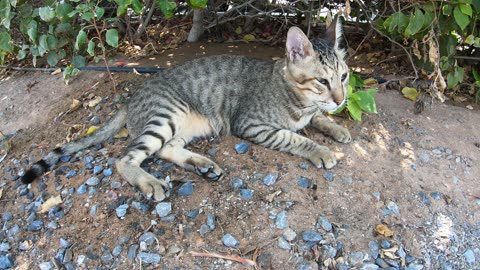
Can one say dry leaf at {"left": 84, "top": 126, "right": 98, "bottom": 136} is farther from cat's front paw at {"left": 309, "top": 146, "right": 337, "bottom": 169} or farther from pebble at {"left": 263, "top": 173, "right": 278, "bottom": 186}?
cat's front paw at {"left": 309, "top": 146, "right": 337, "bottom": 169}

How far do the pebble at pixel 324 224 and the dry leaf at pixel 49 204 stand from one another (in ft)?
5.61

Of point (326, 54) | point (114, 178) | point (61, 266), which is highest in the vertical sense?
point (326, 54)

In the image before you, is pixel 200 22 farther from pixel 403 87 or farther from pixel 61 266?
pixel 61 266

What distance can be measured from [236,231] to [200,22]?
2664 mm

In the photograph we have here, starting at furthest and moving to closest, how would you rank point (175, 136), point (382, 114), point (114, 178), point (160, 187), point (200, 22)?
point (200, 22) < point (382, 114) < point (175, 136) < point (114, 178) < point (160, 187)

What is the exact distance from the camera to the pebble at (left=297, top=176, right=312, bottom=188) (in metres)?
2.95

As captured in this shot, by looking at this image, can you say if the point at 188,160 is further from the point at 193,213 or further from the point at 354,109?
the point at 354,109

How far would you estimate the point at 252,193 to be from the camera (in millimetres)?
2891

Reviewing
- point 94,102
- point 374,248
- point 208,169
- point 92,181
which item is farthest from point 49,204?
point 374,248

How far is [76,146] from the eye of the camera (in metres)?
3.35

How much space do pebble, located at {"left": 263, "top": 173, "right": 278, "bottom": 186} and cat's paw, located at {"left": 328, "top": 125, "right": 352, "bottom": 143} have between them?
24.8 inches

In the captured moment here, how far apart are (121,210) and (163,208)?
27 centimetres

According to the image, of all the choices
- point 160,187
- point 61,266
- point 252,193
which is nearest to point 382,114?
point 252,193

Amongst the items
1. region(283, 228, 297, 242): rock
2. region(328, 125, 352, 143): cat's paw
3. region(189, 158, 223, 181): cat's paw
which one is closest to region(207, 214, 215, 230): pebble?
region(189, 158, 223, 181): cat's paw
